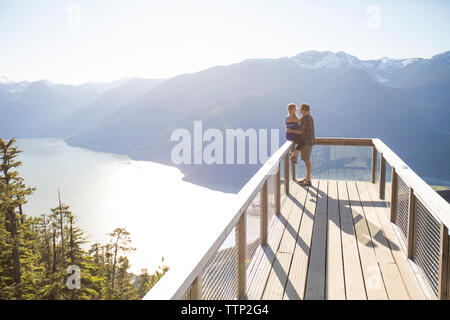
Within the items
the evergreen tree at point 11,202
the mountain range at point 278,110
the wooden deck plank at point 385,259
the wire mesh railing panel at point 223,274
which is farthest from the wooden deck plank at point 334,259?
the mountain range at point 278,110

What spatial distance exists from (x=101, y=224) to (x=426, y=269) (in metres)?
72.2

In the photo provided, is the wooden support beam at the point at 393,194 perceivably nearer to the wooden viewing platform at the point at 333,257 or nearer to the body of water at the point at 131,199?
the wooden viewing platform at the point at 333,257

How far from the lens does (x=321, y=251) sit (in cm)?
356

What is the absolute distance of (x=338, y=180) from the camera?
661 centimetres

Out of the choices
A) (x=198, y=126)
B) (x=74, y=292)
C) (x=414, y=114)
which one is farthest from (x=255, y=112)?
(x=74, y=292)

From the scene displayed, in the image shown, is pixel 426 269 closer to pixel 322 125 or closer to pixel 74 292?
pixel 74 292

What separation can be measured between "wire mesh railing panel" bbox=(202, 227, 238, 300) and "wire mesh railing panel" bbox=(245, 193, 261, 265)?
1.24 feet

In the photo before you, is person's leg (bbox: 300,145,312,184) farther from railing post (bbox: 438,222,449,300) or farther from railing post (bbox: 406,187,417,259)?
railing post (bbox: 438,222,449,300)

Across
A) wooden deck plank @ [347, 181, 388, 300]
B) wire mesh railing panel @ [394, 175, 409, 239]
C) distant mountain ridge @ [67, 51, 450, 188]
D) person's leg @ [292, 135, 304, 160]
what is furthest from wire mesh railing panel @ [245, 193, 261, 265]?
distant mountain ridge @ [67, 51, 450, 188]

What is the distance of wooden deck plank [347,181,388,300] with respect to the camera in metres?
2.77

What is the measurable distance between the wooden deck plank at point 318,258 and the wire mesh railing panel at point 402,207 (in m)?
0.80

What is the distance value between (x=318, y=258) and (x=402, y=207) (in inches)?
46.8

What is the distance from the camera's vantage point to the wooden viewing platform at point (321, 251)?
203 centimetres

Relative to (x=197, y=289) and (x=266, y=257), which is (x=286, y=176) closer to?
(x=266, y=257)
